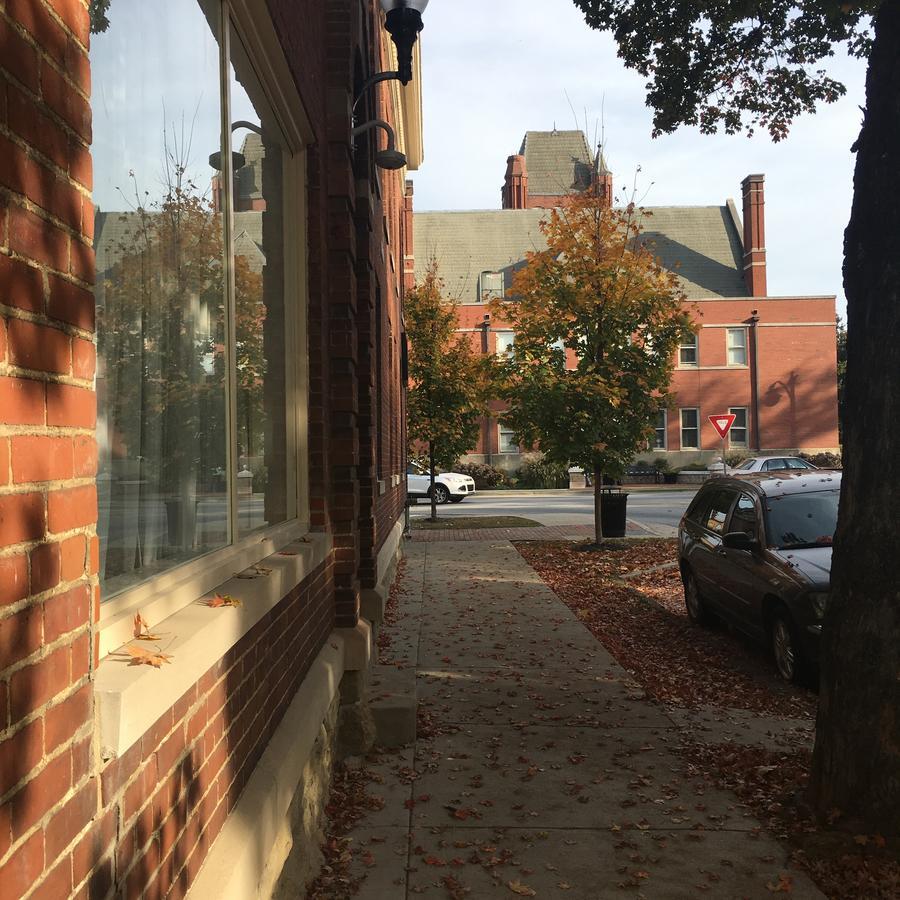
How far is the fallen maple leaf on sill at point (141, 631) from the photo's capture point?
2.41 metres

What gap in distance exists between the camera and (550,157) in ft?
212

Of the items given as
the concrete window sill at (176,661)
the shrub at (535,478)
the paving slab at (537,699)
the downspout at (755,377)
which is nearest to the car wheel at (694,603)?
the paving slab at (537,699)

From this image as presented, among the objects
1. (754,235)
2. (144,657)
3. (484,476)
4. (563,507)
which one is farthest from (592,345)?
(754,235)

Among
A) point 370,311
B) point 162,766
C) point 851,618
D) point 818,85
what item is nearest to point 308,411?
point 370,311

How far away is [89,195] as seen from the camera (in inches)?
73.2

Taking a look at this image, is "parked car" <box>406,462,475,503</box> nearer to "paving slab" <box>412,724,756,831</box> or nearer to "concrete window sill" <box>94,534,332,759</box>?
"paving slab" <box>412,724,756,831</box>

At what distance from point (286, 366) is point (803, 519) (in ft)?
17.7

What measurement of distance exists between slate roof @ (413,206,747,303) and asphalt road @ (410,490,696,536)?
1490 centimetres

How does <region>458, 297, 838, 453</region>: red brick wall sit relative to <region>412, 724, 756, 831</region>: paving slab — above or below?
above

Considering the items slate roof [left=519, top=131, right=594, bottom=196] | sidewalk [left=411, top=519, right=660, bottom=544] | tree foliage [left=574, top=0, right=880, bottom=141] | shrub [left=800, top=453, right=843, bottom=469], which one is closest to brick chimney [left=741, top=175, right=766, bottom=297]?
shrub [left=800, top=453, right=843, bottom=469]

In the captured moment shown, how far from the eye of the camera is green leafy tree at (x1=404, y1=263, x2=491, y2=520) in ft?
81.2

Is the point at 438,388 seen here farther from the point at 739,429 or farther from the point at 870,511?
the point at 739,429

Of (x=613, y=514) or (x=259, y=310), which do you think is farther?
(x=613, y=514)

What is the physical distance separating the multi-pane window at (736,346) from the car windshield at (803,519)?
130 ft
